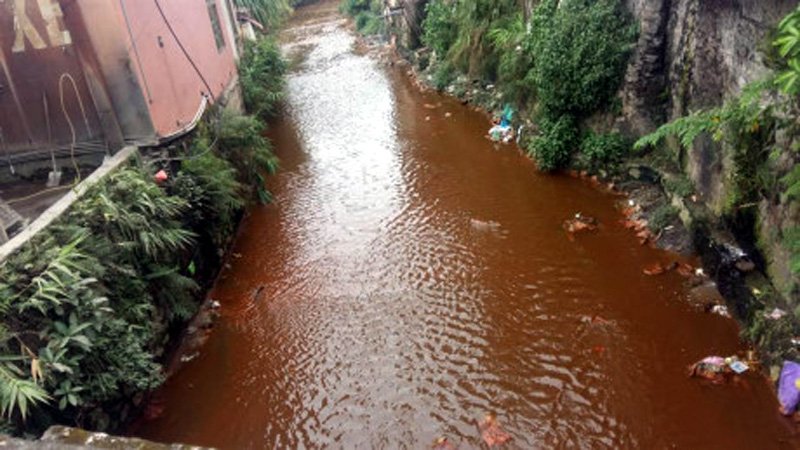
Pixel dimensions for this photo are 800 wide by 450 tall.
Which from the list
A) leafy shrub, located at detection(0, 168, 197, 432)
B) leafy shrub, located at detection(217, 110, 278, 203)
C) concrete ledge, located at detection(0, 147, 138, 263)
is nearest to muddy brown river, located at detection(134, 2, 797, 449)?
leafy shrub, located at detection(217, 110, 278, 203)

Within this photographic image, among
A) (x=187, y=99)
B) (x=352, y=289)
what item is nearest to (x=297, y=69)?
(x=187, y=99)

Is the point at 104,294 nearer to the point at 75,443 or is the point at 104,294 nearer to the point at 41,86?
the point at 75,443

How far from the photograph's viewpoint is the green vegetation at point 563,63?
9367 millimetres

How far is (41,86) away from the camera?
27.1 ft

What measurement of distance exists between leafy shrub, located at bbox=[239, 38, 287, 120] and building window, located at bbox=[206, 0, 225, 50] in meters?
1.46

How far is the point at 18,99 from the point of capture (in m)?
8.39

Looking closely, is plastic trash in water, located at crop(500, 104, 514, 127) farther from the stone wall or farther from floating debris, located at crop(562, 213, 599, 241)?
floating debris, located at crop(562, 213, 599, 241)

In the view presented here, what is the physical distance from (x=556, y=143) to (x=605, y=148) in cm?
92

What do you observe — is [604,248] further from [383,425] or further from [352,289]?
[383,425]

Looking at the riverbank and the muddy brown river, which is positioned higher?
the riverbank

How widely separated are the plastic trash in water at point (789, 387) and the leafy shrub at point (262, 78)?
42.2 ft

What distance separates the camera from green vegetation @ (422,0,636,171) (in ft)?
30.7

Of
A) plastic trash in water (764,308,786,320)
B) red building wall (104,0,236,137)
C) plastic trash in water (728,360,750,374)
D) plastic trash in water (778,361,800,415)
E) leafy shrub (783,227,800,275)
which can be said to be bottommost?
plastic trash in water (728,360,750,374)

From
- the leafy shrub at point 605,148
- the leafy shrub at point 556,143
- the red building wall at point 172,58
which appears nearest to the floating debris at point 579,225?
the leafy shrub at point 605,148
